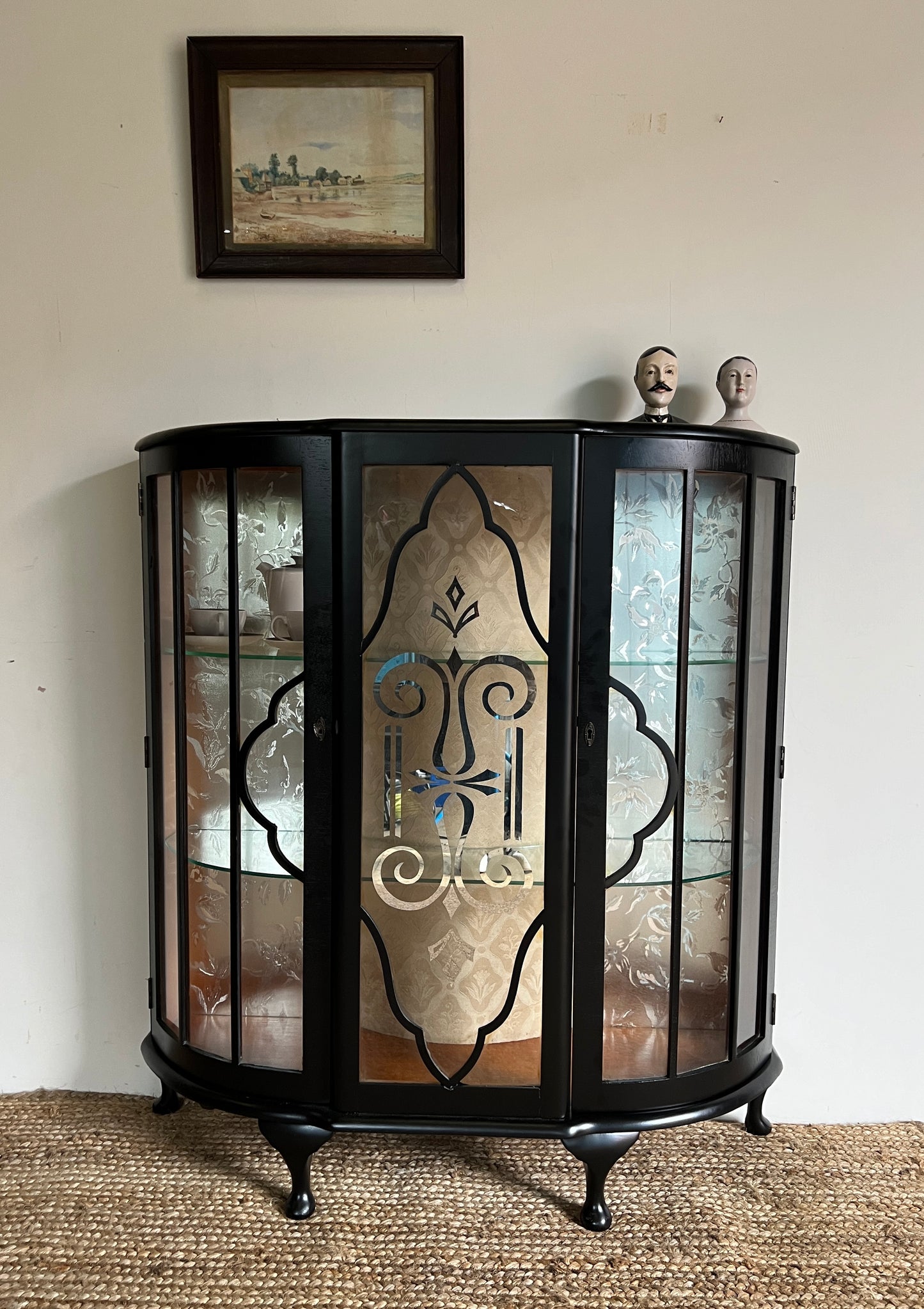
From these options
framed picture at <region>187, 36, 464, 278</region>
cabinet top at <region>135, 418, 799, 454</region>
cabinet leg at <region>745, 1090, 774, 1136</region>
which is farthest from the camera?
cabinet leg at <region>745, 1090, 774, 1136</region>

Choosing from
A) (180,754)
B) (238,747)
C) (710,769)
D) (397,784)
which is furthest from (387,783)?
(710,769)

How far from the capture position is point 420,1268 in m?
1.28

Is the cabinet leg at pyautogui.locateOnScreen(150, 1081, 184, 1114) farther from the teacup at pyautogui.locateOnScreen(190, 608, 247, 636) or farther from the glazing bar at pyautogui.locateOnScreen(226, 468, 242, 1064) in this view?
the teacup at pyautogui.locateOnScreen(190, 608, 247, 636)

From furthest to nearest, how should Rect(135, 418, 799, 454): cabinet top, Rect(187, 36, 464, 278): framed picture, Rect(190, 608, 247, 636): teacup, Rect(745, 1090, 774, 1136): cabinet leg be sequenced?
1. Rect(745, 1090, 774, 1136): cabinet leg
2. Rect(187, 36, 464, 278): framed picture
3. Rect(190, 608, 247, 636): teacup
4. Rect(135, 418, 799, 454): cabinet top

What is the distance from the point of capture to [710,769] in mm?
1355

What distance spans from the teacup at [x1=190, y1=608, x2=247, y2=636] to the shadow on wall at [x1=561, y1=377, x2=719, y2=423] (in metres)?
0.69

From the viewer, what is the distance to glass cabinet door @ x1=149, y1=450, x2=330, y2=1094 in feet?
4.29

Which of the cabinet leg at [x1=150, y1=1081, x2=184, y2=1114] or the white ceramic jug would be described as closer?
the white ceramic jug

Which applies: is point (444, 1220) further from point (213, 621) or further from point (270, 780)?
point (213, 621)

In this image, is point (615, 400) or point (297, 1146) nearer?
point (297, 1146)

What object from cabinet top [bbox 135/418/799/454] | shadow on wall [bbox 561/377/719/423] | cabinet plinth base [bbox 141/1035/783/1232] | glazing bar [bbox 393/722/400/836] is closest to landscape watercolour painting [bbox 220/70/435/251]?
shadow on wall [bbox 561/377/719/423]

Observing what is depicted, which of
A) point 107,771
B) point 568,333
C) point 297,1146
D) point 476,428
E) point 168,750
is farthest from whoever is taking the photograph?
point 107,771

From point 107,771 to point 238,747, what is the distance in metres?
0.47

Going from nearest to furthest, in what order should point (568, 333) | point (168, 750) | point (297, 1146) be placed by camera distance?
point (297, 1146) < point (168, 750) < point (568, 333)
